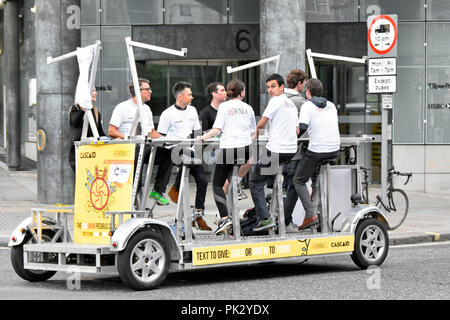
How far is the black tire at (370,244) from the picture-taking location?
1092cm

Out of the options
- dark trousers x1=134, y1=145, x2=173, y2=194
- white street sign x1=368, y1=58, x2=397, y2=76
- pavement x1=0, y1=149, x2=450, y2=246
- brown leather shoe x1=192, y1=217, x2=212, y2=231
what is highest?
white street sign x1=368, y1=58, x2=397, y2=76

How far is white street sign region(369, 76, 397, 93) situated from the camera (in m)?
14.6

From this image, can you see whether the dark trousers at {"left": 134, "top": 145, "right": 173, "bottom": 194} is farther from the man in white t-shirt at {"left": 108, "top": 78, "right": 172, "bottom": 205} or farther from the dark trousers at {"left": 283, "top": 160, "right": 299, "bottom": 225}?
the dark trousers at {"left": 283, "top": 160, "right": 299, "bottom": 225}

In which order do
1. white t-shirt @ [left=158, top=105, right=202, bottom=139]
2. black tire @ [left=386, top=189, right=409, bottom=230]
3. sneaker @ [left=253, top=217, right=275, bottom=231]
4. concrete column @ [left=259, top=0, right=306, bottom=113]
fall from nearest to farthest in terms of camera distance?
sneaker @ [left=253, top=217, right=275, bottom=231] → white t-shirt @ [left=158, top=105, right=202, bottom=139] → black tire @ [left=386, top=189, right=409, bottom=230] → concrete column @ [left=259, top=0, right=306, bottom=113]

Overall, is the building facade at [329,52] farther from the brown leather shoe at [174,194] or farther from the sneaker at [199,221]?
the brown leather shoe at [174,194]

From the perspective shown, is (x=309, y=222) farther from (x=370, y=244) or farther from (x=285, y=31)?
(x=285, y=31)

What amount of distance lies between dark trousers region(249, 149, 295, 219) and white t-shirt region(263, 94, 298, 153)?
0.25ft

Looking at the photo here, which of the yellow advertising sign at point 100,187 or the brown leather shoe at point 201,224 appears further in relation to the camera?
the brown leather shoe at point 201,224

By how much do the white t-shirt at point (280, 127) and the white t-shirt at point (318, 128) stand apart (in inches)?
13.4

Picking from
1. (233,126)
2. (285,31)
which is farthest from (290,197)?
(285,31)

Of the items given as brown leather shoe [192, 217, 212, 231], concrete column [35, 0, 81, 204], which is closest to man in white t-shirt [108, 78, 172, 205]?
brown leather shoe [192, 217, 212, 231]

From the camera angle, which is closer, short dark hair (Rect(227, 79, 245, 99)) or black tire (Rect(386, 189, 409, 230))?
short dark hair (Rect(227, 79, 245, 99))

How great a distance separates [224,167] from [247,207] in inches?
201

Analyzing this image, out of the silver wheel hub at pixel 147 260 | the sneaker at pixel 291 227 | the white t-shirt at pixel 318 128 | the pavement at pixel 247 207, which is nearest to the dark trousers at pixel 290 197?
the sneaker at pixel 291 227
